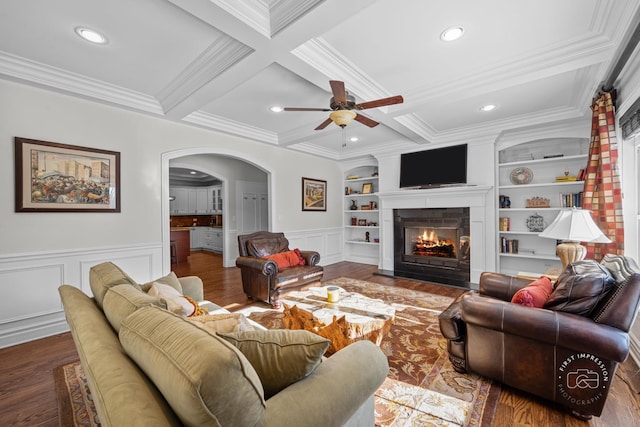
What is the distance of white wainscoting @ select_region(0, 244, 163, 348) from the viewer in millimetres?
2789

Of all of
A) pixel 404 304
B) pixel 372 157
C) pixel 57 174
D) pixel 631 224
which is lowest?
pixel 404 304

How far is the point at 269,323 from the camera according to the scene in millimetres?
3170

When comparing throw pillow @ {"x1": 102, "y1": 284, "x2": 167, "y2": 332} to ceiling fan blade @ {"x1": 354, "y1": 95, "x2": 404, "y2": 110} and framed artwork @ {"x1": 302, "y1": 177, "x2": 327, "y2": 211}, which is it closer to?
ceiling fan blade @ {"x1": 354, "y1": 95, "x2": 404, "y2": 110}

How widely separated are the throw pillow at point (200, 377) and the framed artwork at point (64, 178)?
318cm

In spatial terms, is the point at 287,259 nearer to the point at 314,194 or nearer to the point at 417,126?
the point at 314,194

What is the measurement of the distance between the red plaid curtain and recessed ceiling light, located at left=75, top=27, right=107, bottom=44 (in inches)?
187

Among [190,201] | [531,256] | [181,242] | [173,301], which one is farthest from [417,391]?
[190,201]

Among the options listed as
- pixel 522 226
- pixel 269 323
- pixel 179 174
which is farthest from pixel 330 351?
pixel 179 174

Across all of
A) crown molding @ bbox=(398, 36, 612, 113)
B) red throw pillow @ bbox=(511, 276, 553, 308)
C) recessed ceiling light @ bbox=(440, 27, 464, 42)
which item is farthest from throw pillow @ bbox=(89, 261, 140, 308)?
crown molding @ bbox=(398, 36, 612, 113)

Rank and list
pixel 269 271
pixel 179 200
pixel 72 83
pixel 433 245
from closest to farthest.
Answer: pixel 72 83 → pixel 269 271 → pixel 433 245 → pixel 179 200

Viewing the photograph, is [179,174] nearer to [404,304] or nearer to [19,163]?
[19,163]

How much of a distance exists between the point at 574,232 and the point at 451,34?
2057mm

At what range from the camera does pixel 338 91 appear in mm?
2543

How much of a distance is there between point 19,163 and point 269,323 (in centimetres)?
303
